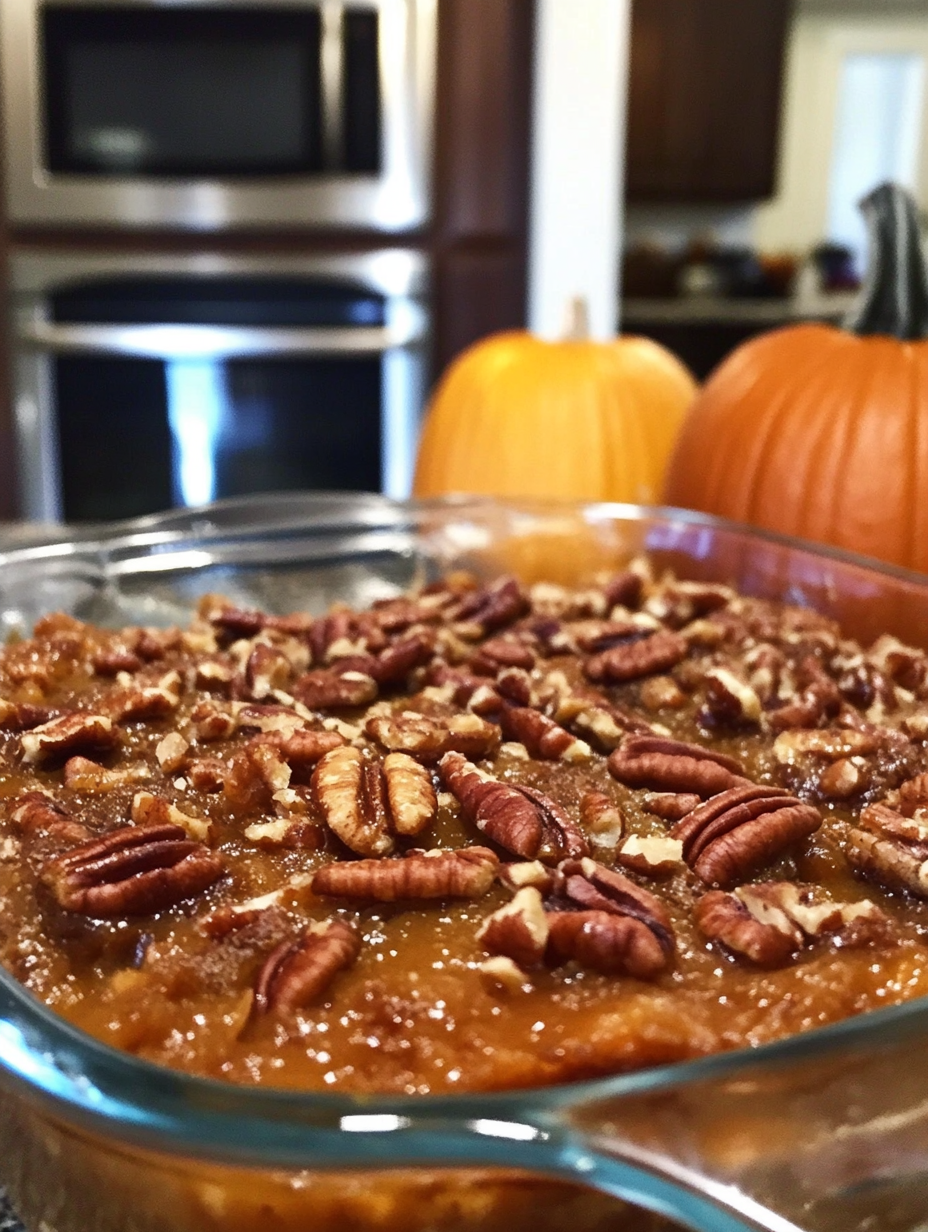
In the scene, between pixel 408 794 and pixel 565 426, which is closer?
pixel 408 794

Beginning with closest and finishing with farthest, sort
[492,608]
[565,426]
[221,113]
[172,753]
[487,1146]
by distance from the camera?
1. [487,1146]
2. [172,753]
3. [492,608]
4. [565,426]
5. [221,113]

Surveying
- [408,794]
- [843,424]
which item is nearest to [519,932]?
[408,794]

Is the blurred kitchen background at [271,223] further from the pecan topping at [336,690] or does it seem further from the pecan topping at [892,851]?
the pecan topping at [892,851]

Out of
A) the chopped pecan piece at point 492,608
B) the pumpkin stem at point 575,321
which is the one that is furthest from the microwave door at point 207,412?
the chopped pecan piece at point 492,608

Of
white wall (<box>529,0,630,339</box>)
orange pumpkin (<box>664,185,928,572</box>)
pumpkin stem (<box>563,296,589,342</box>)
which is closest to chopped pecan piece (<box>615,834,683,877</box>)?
orange pumpkin (<box>664,185,928,572</box>)

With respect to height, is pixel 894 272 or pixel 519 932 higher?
pixel 894 272

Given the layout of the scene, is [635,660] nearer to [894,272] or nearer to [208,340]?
[894,272]

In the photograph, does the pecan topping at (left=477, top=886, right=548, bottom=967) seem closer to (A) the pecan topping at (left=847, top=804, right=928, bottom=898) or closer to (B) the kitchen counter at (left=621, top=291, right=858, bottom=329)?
(A) the pecan topping at (left=847, top=804, right=928, bottom=898)

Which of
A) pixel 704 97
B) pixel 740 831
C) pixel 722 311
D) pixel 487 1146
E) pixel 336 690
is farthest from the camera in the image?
pixel 722 311
